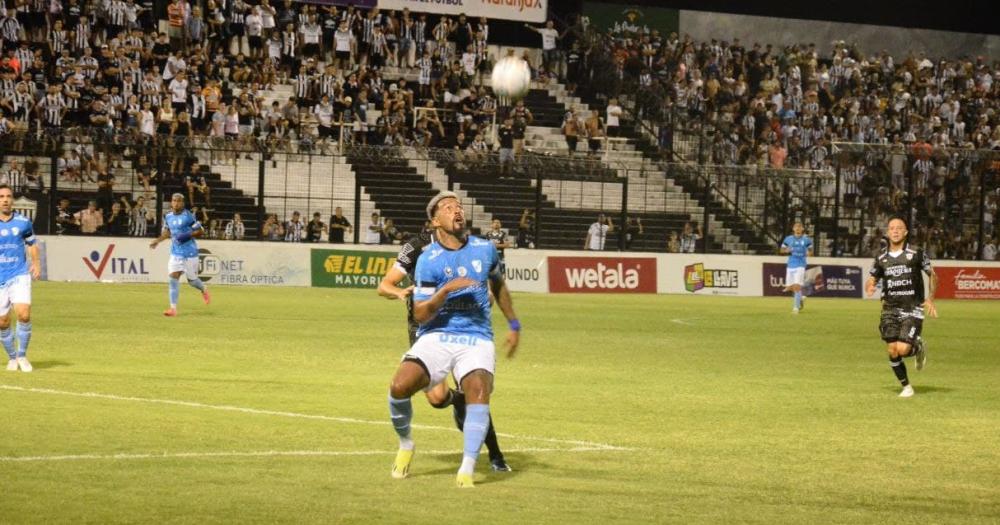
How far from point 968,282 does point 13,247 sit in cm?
3492

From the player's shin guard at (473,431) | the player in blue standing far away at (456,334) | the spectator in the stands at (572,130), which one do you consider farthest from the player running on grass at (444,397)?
→ the spectator in the stands at (572,130)

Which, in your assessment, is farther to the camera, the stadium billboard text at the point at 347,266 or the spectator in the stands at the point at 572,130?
the spectator in the stands at the point at 572,130

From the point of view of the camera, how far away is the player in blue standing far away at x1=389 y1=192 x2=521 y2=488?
1053 cm

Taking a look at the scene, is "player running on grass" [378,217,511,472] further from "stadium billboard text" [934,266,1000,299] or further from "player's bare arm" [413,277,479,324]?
"stadium billboard text" [934,266,1000,299]

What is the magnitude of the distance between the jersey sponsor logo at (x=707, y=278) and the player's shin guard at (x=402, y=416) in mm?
32316

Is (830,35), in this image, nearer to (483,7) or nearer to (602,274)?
(483,7)

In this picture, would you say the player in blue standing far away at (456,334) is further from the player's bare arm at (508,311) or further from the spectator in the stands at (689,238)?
the spectator in the stands at (689,238)

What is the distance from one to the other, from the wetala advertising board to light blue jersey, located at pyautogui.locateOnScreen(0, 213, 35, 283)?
2904 centimetres

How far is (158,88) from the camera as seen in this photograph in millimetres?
40438

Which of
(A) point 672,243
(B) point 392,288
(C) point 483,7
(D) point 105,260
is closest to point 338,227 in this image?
(D) point 105,260

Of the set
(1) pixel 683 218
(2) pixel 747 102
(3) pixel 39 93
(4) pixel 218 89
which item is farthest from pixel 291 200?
(2) pixel 747 102

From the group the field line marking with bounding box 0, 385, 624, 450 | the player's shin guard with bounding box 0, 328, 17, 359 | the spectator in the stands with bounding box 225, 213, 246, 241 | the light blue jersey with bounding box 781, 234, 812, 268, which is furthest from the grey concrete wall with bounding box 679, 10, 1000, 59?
the field line marking with bounding box 0, 385, 624, 450

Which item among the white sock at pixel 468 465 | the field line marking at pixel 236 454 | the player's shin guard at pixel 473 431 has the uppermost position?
the player's shin guard at pixel 473 431

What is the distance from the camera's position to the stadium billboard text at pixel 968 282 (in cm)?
4519
